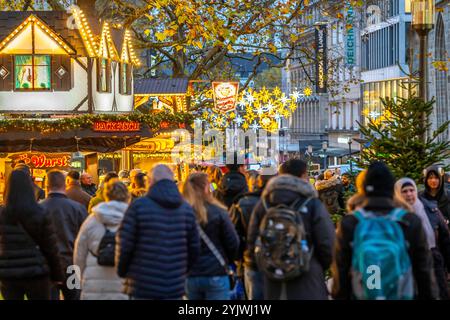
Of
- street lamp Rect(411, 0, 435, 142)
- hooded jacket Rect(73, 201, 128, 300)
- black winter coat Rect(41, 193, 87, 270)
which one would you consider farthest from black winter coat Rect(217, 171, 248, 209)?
street lamp Rect(411, 0, 435, 142)

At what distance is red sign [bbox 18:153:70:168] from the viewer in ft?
92.7

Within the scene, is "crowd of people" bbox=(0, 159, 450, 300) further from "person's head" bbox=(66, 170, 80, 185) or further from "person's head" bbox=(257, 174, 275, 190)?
"person's head" bbox=(66, 170, 80, 185)

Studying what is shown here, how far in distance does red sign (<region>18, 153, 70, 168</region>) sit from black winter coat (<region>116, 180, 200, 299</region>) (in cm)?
1957

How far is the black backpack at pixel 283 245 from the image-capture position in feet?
27.8

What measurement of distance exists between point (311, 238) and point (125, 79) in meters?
26.9

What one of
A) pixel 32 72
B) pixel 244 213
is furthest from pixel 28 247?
pixel 32 72

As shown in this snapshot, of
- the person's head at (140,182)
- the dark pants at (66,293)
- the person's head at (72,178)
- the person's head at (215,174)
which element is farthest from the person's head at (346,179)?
the dark pants at (66,293)

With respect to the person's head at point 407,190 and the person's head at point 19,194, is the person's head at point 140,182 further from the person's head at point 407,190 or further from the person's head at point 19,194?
the person's head at point 407,190

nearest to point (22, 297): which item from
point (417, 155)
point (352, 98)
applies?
point (417, 155)

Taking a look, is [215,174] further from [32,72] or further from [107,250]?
[32,72]

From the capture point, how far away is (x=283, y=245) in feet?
27.8

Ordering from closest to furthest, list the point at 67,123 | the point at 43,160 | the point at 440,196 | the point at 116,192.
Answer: the point at 116,192 → the point at 440,196 → the point at 67,123 → the point at 43,160
